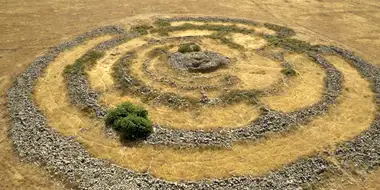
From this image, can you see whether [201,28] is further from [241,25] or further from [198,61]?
[198,61]

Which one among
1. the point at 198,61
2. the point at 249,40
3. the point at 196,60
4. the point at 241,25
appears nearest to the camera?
the point at 198,61

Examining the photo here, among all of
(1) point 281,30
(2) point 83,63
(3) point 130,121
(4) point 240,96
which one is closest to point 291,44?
(1) point 281,30

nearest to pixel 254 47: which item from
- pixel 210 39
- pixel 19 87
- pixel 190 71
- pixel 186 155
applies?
pixel 210 39

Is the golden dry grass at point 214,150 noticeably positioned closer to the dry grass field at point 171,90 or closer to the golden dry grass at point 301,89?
the dry grass field at point 171,90

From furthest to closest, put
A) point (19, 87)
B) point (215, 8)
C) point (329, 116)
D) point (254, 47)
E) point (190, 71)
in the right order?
point (215, 8), point (254, 47), point (190, 71), point (19, 87), point (329, 116)

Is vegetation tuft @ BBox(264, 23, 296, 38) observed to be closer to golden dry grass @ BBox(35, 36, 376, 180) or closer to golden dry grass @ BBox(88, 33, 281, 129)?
golden dry grass @ BBox(88, 33, 281, 129)

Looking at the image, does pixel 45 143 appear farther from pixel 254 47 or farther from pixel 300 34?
pixel 300 34

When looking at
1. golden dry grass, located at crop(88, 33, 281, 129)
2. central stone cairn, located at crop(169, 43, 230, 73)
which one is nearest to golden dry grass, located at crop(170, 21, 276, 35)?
golden dry grass, located at crop(88, 33, 281, 129)
